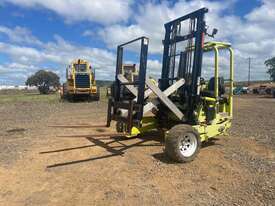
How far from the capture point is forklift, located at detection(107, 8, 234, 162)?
6848 mm

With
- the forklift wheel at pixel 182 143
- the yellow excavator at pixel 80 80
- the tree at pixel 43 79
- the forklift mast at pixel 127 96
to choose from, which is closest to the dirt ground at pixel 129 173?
the forklift wheel at pixel 182 143

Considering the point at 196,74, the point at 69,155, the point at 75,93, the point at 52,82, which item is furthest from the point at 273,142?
the point at 52,82

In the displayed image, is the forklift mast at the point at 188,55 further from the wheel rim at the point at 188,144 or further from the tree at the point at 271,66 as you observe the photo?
the tree at the point at 271,66

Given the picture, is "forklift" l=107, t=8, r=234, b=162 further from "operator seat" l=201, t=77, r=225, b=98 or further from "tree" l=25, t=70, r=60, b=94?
"tree" l=25, t=70, r=60, b=94

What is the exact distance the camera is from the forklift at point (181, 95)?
6848 millimetres

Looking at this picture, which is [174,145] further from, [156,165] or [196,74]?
[196,74]

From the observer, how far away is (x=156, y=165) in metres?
6.44

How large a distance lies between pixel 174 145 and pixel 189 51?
257 cm

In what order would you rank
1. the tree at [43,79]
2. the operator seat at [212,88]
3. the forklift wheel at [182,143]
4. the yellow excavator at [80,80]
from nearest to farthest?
1. the forklift wheel at [182,143]
2. the operator seat at [212,88]
3. the yellow excavator at [80,80]
4. the tree at [43,79]

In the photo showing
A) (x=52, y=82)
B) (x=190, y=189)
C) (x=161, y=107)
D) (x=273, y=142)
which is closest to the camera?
(x=190, y=189)

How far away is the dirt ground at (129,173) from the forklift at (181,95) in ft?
1.70

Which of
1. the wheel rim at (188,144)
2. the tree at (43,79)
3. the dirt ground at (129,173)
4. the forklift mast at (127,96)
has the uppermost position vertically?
the tree at (43,79)

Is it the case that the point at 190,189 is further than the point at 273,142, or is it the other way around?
the point at 273,142

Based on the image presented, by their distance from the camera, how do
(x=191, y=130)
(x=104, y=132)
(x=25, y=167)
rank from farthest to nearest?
1. (x=104, y=132)
2. (x=191, y=130)
3. (x=25, y=167)
